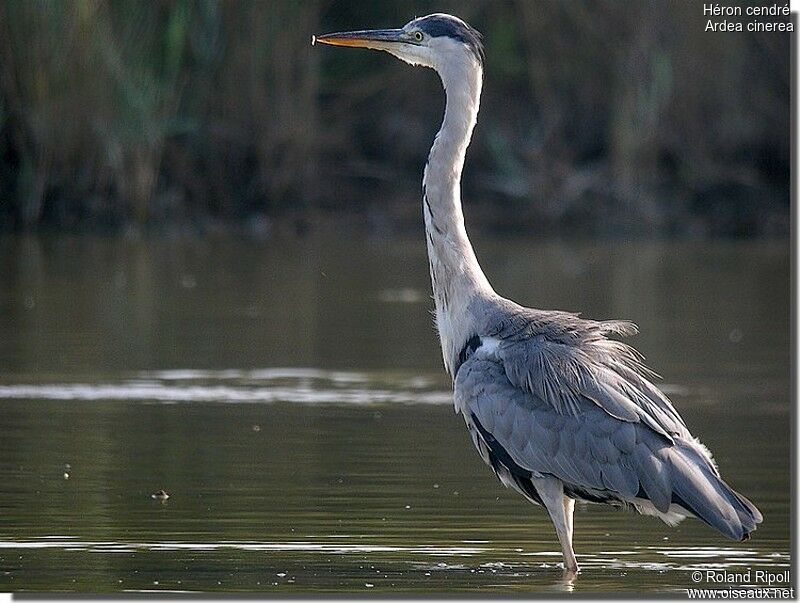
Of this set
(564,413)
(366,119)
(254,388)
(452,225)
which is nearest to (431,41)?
(452,225)

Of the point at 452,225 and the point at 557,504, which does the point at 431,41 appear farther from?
the point at 557,504

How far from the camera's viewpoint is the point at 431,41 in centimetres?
871

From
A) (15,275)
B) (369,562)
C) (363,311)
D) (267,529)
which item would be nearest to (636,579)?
(369,562)

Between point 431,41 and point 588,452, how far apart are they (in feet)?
7.59

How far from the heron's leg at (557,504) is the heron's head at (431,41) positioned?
6.90ft

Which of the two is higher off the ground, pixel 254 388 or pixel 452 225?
pixel 452 225

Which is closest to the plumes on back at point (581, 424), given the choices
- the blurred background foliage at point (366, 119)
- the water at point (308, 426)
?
the water at point (308, 426)

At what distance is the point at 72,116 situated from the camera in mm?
21000

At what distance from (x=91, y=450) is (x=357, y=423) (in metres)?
1.73

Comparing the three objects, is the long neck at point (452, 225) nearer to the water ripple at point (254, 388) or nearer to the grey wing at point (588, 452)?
the grey wing at point (588, 452)

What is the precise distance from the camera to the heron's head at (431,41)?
28.2 feet

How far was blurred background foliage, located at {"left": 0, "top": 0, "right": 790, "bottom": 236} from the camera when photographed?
68.8ft

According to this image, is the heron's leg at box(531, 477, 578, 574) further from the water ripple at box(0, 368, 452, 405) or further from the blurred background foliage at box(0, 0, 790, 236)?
the blurred background foliage at box(0, 0, 790, 236)

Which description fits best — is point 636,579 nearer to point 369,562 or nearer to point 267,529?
point 369,562
